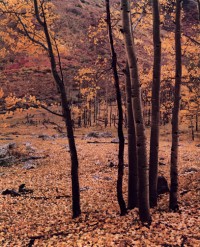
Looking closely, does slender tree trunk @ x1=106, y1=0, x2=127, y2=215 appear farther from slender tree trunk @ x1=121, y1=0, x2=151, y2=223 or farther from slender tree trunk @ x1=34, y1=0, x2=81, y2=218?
slender tree trunk @ x1=34, y1=0, x2=81, y2=218

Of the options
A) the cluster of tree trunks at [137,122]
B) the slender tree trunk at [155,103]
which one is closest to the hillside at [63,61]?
the slender tree trunk at [155,103]

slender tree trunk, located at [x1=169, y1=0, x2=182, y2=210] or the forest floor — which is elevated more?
slender tree trunk, located at [x1=169, y1=0, x2=182, y2=210]

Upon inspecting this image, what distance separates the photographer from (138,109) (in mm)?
7621

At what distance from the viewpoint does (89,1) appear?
421 feet

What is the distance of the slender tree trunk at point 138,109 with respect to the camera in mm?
7504

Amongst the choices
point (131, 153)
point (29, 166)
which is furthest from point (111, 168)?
point (131, 153)

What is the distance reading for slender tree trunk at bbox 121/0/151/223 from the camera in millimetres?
7504

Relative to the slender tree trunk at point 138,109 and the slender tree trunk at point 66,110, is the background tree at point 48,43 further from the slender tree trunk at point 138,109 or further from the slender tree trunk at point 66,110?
the slender tree trunk at point 138,109

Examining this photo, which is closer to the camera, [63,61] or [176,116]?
[176,116]

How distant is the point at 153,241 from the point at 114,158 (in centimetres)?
1612

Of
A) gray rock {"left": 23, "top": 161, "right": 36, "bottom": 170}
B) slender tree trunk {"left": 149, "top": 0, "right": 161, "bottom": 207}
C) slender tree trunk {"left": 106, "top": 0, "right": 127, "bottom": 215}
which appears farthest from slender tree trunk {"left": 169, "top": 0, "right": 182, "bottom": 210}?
gray rock {"left": 23, "top": 161, "right": 36, "bottom": 170}

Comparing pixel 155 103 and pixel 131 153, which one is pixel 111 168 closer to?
pixel 131 153

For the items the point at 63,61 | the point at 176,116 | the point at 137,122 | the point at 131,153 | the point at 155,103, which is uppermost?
the point at 63,61

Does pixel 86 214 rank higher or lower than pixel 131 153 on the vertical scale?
lower
